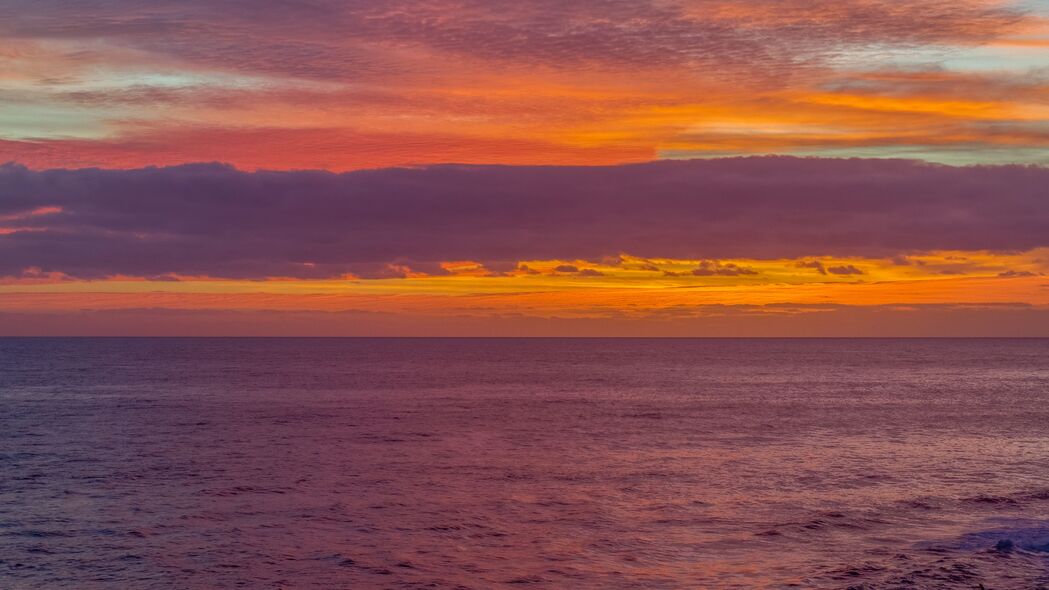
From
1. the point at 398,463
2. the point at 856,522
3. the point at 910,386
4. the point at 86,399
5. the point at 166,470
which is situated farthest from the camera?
the point at 910,386

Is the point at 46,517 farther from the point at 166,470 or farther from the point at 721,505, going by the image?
the point at 721,505

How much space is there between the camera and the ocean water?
28.9 metres

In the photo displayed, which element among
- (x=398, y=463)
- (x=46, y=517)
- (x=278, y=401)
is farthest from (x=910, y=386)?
(x=46, y=517)

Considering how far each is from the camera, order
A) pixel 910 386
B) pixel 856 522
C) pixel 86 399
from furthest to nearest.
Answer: pixel 910 386, pixel 86 399, pixel 856 522

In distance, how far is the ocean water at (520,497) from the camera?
28.9 meters

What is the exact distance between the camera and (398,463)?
50688 millimetres

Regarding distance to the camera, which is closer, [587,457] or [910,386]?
[587,457]

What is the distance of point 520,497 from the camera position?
133 ft

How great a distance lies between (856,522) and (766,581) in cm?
966

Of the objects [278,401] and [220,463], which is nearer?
[220,463]

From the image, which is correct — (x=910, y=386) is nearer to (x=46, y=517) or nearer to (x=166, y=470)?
(x=166, y=470)

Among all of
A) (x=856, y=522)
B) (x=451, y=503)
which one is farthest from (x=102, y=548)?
(x=856, y=522)

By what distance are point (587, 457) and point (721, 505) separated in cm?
1548

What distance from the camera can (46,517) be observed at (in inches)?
1403
